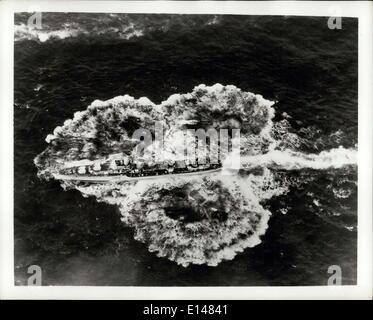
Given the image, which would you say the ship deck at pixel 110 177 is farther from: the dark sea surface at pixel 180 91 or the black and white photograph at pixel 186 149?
the dark sea surface at pixel 180 91

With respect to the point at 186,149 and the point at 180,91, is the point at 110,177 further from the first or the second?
the point at 180,91

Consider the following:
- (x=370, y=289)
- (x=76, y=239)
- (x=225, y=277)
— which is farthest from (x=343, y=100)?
(x=76, y=239)

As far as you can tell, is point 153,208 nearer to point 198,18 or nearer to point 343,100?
point 198,18

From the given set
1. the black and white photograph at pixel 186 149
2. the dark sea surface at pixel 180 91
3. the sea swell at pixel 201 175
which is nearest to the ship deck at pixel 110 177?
the black and white photograph at pixel 186 149

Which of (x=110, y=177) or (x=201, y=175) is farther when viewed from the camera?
(x=110, y=177)

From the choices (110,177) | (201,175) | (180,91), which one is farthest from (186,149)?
(110,177)

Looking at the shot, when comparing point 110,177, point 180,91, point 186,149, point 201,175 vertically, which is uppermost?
point 180,91

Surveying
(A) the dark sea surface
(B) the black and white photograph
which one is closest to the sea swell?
(B) the black and white photograph
